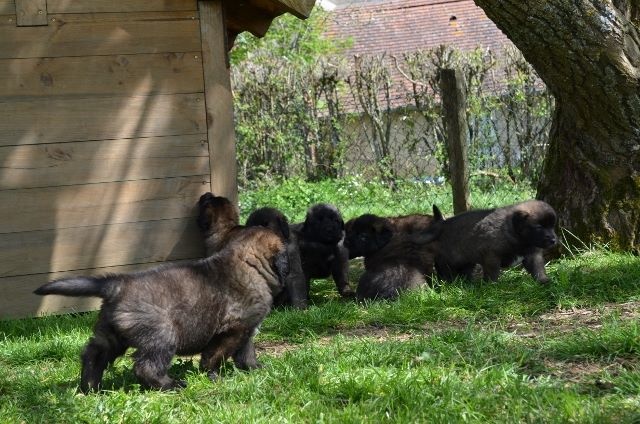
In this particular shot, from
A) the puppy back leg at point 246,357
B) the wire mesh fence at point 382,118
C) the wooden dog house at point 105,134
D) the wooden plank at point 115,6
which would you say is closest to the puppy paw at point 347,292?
the wooden dog house at point 105,134

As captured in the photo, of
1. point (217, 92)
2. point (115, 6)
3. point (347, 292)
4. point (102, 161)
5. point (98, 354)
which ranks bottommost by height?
point (347, 292)

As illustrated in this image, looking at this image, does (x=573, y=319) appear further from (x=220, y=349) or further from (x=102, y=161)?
(x=102, y=161)

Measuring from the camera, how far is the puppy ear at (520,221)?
28.1 feet

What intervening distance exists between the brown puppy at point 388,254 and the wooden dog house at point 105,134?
1.63m

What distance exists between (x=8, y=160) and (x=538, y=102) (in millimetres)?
11341

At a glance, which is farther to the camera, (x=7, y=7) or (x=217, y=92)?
(x=217, y=92)

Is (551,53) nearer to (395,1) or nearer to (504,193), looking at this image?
(504,193)

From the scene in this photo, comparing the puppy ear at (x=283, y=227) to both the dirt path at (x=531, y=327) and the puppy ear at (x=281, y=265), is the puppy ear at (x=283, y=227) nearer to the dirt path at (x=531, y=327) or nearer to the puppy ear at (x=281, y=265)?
the dirt path at (x=531, y=327)

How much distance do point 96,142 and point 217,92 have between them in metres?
1.21

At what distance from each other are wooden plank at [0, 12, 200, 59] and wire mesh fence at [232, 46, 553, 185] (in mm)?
9244

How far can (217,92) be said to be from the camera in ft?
28.2

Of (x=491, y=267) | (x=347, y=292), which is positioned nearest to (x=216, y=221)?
(x=347, y=292)

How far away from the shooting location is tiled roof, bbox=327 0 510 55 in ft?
112

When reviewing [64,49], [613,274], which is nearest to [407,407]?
[613,274]
